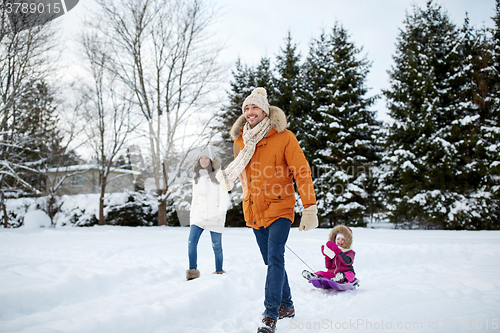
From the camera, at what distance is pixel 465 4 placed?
1436 centimetres

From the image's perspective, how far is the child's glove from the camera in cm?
392

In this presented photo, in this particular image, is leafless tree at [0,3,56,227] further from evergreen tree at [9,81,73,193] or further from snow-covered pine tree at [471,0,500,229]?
snow-covered pine tree at [471,0,500,229]

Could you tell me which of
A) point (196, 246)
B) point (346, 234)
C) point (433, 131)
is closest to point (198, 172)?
point (196, 246)

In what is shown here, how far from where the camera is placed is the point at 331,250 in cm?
398

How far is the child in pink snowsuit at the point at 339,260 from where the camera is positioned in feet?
12.3

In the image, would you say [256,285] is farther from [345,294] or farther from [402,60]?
[402,60]

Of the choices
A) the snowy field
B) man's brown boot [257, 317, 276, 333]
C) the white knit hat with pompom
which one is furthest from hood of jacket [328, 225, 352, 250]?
the white knit hat with pompom

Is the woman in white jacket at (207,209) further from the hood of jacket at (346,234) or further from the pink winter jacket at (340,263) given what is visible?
the hood of jacket at (346,234)

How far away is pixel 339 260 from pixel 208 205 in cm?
197

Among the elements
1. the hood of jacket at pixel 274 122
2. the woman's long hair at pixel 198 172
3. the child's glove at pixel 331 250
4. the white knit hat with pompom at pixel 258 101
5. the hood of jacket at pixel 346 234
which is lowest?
the child's glove at pixel 331 250

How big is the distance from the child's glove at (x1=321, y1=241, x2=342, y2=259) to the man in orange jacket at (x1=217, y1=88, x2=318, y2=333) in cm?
142

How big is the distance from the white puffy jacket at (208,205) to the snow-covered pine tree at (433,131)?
1178 centimetres

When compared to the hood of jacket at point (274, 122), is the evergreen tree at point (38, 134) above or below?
above

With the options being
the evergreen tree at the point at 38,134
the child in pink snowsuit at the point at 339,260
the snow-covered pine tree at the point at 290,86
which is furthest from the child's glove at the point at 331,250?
the snow-covered pine tree at the point at 290,86
